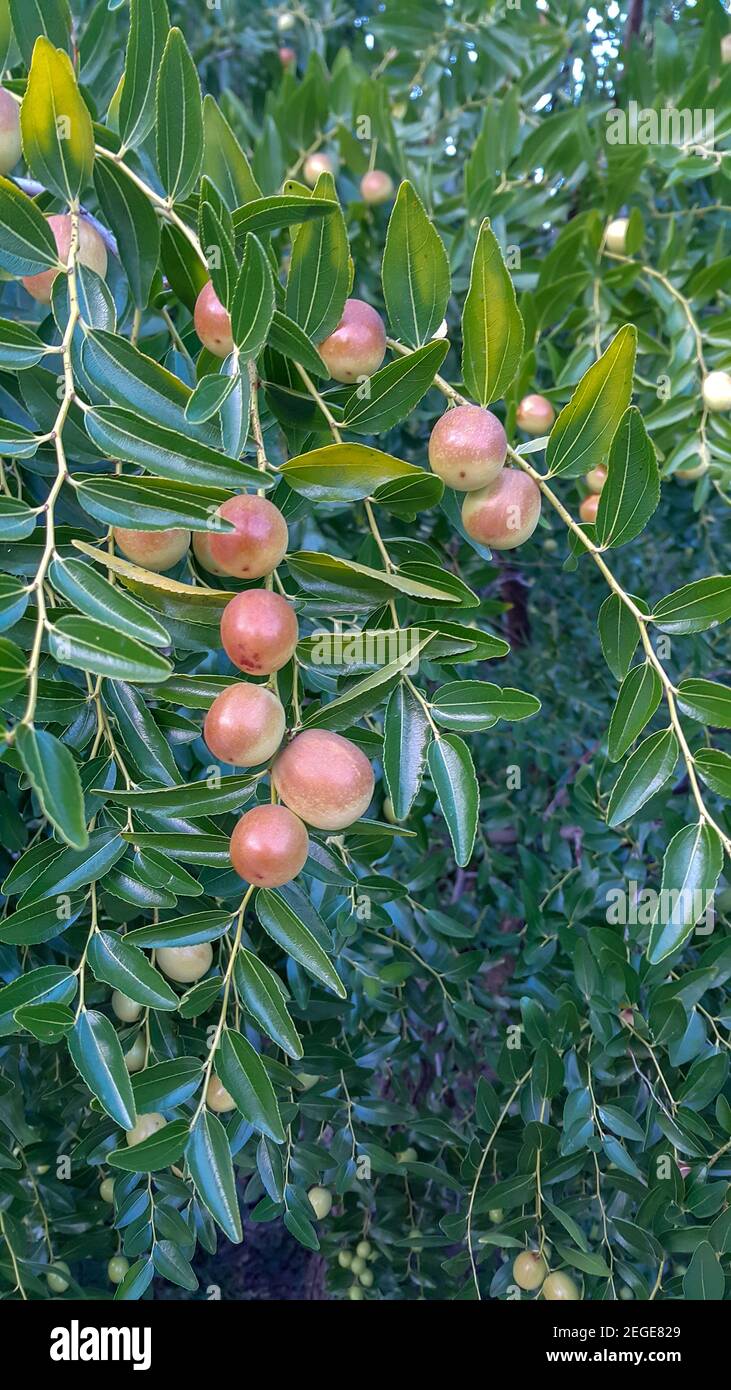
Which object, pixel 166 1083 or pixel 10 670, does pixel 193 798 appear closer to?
pixel 10 670

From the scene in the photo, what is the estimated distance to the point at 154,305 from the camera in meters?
0.95

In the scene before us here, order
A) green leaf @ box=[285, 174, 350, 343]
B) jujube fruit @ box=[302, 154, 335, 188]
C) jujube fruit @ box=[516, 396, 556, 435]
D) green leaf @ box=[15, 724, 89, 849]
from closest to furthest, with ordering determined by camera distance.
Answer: green leaf @ box=[15, 724, 89, 849] → green leaf @ box=[285, 174, 350, 343] → jujube fruit @ box=[516, 396, 556, 435] → jujube fruit @ box=[302, 154, 335, 188]

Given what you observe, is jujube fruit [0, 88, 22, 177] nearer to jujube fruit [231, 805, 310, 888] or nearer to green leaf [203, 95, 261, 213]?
green leaf [203, 95, 261, 213]

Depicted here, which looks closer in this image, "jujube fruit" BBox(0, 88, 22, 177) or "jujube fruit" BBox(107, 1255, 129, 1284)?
"jujube fruit" BBox(0, 88, 22, 177)

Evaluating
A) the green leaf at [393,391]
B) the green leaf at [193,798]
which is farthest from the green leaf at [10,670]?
the green leaf at [393,391]

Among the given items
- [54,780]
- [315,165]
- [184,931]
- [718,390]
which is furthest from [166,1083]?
[315,165]

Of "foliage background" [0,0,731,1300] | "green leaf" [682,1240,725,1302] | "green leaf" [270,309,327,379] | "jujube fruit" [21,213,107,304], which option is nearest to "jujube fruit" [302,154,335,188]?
"foliage background" [0,0,731,1300]

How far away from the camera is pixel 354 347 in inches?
31.7

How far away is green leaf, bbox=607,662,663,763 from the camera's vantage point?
2.66 feet

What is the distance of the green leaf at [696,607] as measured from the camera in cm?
81

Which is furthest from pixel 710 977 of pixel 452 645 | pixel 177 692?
pixel 177 692

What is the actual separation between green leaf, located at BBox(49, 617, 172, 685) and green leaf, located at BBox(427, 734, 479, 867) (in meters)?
0.26

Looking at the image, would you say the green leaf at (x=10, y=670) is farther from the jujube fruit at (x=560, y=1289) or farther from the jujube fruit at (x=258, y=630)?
the jujube fruit at (x=560, y=1289)

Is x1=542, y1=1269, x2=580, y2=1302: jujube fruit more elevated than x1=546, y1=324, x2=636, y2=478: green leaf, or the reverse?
x1=546, y1=324, x2=636, y2=478: green leaf
